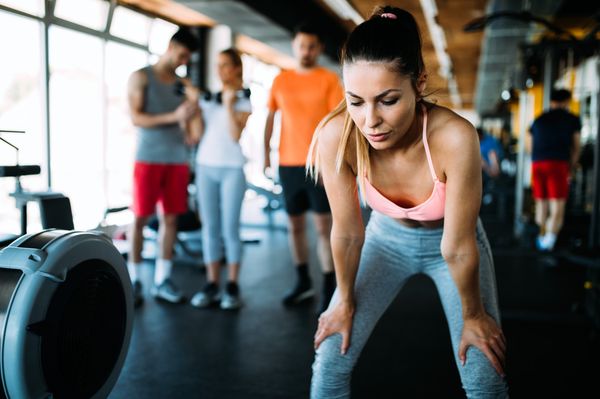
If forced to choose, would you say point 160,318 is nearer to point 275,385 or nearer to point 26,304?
point 275,385

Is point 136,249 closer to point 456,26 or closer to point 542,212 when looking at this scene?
point 542,212

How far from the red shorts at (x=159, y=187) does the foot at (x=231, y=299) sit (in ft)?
1.42

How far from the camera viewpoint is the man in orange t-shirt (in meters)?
2.38

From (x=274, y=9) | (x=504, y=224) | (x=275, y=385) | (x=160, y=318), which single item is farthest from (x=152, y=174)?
(x=504, y=224)

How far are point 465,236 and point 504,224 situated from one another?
5.34 m

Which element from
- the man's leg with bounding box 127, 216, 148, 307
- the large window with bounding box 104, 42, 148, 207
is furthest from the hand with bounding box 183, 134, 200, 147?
the large window with bounding box 104, 42, 148, 207

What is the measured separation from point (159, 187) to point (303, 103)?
77 centimetres

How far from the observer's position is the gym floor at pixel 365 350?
1754 mm

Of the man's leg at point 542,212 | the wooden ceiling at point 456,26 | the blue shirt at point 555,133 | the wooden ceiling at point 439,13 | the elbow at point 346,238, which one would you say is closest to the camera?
the elbow at point 346,238

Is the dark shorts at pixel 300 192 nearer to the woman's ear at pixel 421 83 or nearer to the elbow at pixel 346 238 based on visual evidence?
the elbow at pixel 346 238

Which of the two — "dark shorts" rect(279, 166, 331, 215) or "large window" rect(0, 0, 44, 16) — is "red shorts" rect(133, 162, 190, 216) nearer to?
"dark shorts" rect(279, 166, 331, 215)

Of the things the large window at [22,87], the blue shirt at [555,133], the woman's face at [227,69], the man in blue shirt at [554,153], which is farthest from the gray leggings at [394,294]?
the large window at [22,87]

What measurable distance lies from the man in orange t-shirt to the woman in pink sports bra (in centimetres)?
113

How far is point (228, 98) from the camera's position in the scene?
2438mm
